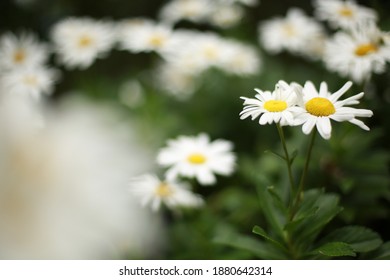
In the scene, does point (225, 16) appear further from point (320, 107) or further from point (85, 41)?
point (320, 107)

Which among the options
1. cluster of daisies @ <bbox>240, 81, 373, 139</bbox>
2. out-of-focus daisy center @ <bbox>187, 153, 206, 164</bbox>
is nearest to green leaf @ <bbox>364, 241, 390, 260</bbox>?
cluster of daisies @ <bbox>240, 81, 373, 139</bbox>

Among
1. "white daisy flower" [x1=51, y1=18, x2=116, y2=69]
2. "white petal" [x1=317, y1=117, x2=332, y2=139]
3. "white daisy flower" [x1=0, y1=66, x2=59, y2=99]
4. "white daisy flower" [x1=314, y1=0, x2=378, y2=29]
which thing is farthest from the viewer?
"white daisy flower" [x1=51, y1=18, x2=116, y2=69]

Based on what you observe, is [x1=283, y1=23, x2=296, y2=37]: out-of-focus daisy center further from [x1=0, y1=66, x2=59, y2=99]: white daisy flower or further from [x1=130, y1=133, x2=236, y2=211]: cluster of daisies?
[x1=0, y1=66, x2=59, y2=99]: white daisy flower

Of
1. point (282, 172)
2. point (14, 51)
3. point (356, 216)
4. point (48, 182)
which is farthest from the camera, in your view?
point (14, 51)

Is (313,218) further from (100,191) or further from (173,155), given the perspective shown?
(100,191)

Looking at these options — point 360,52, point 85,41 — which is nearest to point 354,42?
point 360,52

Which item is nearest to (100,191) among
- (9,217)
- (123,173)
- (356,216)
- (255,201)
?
(123,173)

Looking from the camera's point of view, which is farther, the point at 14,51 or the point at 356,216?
the point at 14,51
